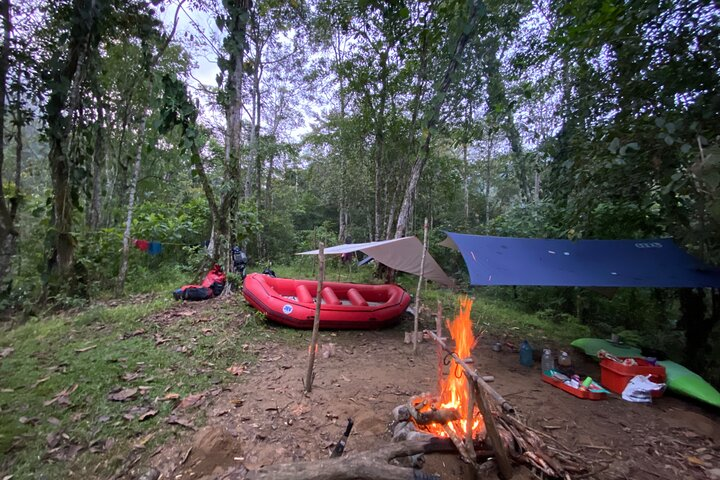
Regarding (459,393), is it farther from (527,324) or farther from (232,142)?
(232,142)

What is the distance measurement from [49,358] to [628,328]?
9580 mm

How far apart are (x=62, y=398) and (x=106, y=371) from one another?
489 millimetres

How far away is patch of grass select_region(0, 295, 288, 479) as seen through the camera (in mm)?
2398

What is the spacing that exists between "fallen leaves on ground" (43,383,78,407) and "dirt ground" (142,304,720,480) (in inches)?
45.7

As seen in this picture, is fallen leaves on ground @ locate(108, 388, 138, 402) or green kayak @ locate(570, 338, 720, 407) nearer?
fallen leaves on ground @ locate(108, 388, 138, 402)

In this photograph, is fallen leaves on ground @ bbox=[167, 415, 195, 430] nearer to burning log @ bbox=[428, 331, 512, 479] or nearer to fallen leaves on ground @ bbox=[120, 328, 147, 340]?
fallen leaves on ground @ bbox=[120, 328, 147, 340]

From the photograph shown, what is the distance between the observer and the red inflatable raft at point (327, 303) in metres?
5.13

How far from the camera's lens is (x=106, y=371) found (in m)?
3.43

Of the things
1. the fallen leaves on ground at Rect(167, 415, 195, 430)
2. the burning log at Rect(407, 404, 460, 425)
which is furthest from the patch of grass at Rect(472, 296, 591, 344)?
the fallen leaves on ground at Rect(167, 415, 195, 430)

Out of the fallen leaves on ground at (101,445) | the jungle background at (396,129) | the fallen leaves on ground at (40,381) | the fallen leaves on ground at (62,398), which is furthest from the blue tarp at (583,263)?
the fallen leaves on ground at (40,381)

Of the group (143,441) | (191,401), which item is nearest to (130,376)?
(191,401)

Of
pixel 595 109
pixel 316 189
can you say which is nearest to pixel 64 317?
pixel 595 109

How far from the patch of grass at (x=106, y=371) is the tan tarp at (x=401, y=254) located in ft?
5.53

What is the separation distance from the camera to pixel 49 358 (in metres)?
3.69
